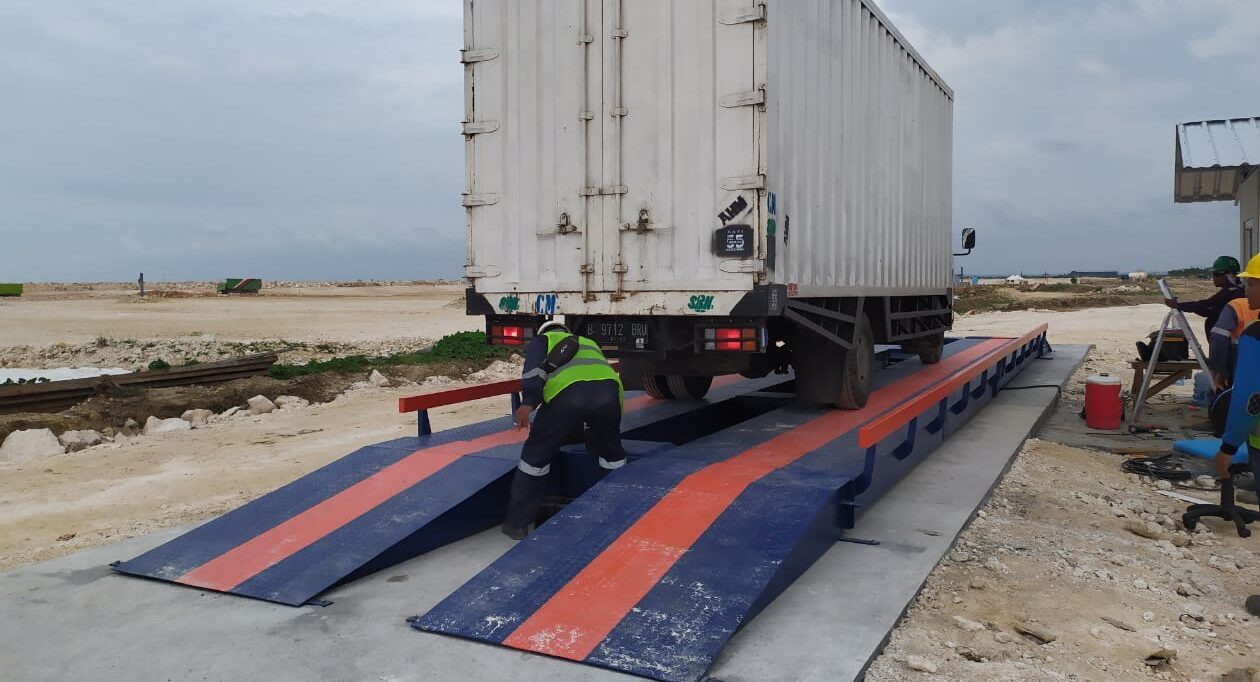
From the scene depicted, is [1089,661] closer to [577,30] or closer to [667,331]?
[667,331]

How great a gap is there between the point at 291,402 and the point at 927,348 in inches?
326

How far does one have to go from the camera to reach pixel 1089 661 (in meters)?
3.65

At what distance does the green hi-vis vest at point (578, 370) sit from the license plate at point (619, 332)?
80cm

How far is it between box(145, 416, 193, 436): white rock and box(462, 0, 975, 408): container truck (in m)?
5.02

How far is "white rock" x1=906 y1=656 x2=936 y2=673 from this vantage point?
3.52 meters

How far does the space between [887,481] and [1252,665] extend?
94.0 inches

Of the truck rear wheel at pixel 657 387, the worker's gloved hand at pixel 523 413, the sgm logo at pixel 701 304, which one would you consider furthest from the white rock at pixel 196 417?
the sgm logo at pixel 701 304

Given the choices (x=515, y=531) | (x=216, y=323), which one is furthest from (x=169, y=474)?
(x=216, y=323)

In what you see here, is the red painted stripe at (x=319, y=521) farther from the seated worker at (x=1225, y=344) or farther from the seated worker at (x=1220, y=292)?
the seated worker at (x=1220, y=292)

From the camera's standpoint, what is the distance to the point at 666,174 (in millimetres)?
5926

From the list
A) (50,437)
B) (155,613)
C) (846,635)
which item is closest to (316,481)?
(155,613)

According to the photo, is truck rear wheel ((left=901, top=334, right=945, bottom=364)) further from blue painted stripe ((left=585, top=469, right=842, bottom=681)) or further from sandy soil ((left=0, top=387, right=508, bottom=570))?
blue painted stripe ((left=585, top=469, right=842, bottom=681))

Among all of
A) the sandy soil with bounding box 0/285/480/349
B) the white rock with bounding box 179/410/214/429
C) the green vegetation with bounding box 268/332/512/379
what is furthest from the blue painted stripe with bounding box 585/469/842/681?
the sandy soil with bounding box 0/285/480/349

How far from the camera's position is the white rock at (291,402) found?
37.0 ft
